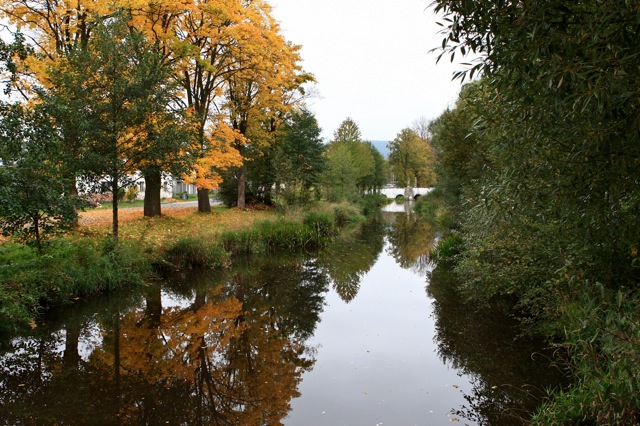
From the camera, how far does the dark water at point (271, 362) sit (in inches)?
234

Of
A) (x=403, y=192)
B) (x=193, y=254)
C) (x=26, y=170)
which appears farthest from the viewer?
(x=403, y=192)

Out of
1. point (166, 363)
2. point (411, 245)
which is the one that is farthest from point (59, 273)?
point (411, 245)

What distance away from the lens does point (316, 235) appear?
874 inches

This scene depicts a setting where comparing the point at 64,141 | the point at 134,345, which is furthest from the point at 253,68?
the point at 134,345

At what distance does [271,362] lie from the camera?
25.2 feet

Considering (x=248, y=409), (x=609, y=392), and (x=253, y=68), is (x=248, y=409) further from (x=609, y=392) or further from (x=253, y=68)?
(x=253, y=68)

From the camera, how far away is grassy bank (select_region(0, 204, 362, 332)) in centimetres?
875

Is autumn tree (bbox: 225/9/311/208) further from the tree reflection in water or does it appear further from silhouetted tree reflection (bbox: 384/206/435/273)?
the tree reflection in water

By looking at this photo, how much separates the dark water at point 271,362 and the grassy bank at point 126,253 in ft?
1.71

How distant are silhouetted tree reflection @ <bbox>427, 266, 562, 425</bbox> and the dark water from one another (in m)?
0.03

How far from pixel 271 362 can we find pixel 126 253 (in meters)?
6.67

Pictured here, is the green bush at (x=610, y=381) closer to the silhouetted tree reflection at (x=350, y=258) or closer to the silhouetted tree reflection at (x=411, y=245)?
the silhouetted tree reflection at (x=350, y=258)

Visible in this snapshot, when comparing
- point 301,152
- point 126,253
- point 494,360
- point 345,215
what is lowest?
point 494,360

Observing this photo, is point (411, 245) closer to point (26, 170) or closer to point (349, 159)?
point (26, 170)
